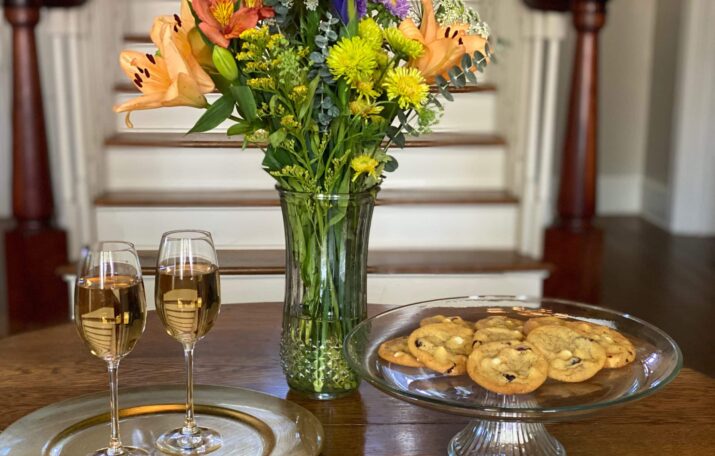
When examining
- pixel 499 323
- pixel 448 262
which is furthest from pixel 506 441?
pixel 448 262

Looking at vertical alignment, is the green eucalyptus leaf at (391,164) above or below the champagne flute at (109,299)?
above

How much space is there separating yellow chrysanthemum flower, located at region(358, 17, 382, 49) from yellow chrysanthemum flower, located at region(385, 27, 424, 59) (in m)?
0.01

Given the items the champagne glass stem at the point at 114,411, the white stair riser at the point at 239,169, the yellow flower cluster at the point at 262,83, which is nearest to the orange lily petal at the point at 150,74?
the yellow flower cluster at the point at 262,83

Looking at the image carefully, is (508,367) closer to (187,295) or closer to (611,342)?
(611,342)

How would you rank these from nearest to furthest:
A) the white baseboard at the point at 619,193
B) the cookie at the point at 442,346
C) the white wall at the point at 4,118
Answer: the cookie at the point at 442,346
the white wall at the point at 4,118
the white baseboard at the point at 619,193

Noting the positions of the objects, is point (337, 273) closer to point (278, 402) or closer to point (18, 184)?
point (278, 402)

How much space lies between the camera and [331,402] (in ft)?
3.95

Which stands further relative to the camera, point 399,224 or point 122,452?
point 399,224

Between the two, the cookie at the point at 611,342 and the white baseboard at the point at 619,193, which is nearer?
the cookie at the point at 611,342

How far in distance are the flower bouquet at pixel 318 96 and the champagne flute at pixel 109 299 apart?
0.62 feet

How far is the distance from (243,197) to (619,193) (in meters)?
2.79

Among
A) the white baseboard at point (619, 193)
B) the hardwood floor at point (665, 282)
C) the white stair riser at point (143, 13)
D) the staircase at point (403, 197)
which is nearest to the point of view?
the staircase at point (403, 197)

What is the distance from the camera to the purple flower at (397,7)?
3.64 feet

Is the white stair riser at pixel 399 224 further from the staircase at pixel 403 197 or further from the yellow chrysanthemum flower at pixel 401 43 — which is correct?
the yellow chrysanthemum flower at pixel 401 43
